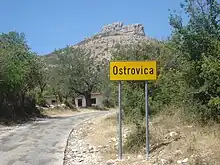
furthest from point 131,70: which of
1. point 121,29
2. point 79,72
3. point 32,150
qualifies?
point 121,29

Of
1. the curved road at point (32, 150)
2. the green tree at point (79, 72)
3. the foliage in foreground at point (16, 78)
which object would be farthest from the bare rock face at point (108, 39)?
the curved road at point (32, 150)

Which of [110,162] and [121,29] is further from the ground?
[121,29]

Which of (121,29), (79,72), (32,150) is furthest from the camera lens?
(121,29)

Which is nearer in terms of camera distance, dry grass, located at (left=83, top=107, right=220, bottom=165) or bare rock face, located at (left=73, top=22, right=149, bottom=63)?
dry grass, located at (left=83, top=107, right=220, bottom=165)

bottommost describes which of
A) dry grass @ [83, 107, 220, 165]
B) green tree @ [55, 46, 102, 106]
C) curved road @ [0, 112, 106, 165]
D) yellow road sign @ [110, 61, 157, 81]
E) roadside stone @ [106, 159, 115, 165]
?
curved road @ [0, 112, 106, 165]

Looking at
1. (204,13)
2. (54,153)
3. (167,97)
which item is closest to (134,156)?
(54,153)

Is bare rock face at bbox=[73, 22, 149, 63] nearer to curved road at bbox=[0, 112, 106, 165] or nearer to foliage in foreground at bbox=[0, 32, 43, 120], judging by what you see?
foliage in foreground at bbox=[0, 32, 43, 120]

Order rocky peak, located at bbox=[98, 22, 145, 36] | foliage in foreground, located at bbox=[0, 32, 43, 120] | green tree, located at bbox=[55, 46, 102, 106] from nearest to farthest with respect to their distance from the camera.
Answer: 1. foliage in foreground, located at bbox=[0, 32, 43, 120]
2. green tree, located at bbox=[55, 46, 102, 106]
3. rocky peak, located at bbox=[98, 22, 145, 36]

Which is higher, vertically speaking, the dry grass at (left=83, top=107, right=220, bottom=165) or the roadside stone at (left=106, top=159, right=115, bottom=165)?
the dry grass at (left=83, top=107, right=220, bottom=165)

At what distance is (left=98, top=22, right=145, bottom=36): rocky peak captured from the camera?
168 meters

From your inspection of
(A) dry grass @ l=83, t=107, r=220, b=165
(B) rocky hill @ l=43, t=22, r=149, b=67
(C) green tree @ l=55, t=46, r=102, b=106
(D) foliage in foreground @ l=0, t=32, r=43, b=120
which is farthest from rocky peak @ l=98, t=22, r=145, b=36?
(A) dry grass @ l=83, t=107, r=220, b=165

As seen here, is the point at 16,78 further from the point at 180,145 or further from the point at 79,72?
the point at 79,72

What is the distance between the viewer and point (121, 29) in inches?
7239

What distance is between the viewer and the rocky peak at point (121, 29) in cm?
16750
